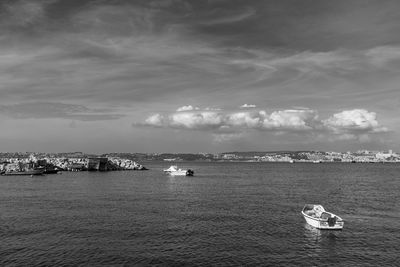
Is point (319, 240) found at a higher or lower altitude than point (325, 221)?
lower

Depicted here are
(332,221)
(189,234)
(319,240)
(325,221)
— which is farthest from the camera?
(325,221)

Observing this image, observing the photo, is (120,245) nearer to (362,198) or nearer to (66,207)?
(66,207)

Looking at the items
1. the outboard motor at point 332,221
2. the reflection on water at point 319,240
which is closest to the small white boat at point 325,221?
the outboard motor at point 332,221

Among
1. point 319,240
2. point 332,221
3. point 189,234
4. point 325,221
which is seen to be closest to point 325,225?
point 325,221

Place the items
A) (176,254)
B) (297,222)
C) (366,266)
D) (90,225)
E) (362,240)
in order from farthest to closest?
(297,222), (90,225), (362,240), (176,254), (366,266)

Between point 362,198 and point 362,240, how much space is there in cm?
4925

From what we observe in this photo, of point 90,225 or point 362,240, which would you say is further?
point 90,225

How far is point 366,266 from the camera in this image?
4188cm

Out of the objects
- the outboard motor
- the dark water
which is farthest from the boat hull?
the dark water

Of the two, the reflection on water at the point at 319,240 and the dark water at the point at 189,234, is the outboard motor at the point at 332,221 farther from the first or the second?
the dark water at the point at 189,234

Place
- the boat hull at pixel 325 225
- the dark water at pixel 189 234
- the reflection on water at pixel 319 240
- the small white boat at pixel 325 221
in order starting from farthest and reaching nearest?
the small white boat at pixel 325 221, the boat hull at pixel 325 225, the reflection on water at pixel 319 240, the dark water at pixel 189 234

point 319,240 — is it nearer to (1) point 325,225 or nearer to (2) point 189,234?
(1) point 325,225

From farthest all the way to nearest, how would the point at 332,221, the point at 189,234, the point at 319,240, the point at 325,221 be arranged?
the point at 325,221 < the point at 332,221 < the point at 189,234 < the point at 319,240

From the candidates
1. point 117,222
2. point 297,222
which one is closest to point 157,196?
point 117,222
